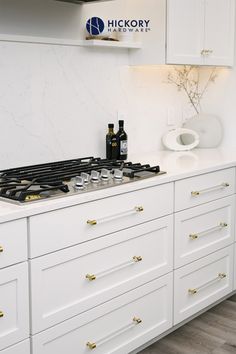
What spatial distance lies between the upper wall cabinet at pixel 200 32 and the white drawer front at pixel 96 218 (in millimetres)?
939

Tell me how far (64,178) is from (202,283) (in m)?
1.10

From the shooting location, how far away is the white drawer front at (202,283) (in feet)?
9.48

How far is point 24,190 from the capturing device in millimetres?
2125

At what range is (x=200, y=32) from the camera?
11.0ft

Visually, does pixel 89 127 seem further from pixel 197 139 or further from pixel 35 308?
pixel 35 308

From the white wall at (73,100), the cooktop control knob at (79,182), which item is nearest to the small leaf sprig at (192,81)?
the white wall at (73,100)

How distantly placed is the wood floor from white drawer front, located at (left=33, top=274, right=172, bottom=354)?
9 cm

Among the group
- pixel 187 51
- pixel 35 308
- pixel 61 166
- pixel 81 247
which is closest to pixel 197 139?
pixel 187 51

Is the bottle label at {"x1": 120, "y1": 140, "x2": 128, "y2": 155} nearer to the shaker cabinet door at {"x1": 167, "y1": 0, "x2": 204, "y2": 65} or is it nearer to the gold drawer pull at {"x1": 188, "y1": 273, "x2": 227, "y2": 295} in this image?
the shaker cabinet door at {"x1": 167, "y1": 0, "x2": 204, "y2": 65}

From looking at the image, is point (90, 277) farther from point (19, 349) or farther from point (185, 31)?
point (185, 31)

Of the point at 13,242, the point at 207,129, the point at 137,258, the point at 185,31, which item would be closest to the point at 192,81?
the point at 207,129

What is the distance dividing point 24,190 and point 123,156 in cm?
114

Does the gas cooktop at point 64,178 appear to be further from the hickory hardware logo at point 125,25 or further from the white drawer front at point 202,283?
the hickory hardware logo at point 125,25

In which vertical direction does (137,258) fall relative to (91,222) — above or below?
below
